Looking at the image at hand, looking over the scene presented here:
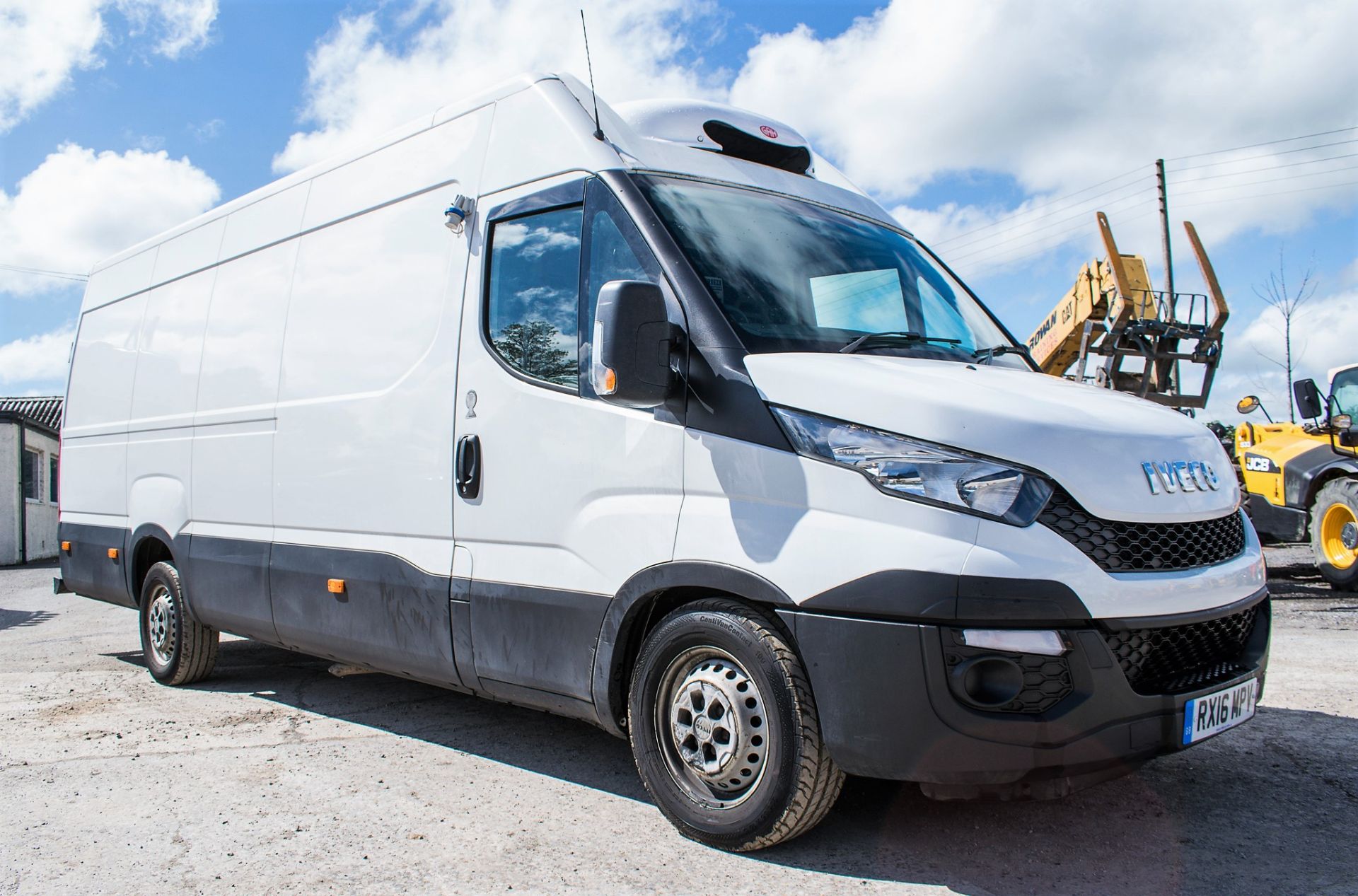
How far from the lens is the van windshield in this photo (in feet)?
11.7

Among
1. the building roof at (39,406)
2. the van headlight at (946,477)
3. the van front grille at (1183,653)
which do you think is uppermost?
the building roof at (39,406)

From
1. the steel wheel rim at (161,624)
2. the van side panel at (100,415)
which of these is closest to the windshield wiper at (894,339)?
the steel wheel rim at (161,624)

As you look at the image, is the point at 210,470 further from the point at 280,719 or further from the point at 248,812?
the point at 248,812

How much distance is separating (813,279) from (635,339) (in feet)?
3.05

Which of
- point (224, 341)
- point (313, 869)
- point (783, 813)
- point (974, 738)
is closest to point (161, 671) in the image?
point (224, 341)

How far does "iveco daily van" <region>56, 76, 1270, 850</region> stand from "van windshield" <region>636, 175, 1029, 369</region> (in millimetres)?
19

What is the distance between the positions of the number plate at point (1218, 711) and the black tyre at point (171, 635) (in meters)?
5.49

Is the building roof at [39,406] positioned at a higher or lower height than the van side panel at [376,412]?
higher

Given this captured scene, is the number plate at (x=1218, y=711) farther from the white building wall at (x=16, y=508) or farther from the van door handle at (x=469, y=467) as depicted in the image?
the white building wall at (x=16, y=508)

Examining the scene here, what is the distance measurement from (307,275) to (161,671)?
9.92ft

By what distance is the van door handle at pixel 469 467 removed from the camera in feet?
13.7

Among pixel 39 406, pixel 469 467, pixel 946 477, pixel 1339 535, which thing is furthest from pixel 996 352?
pixel 39 406

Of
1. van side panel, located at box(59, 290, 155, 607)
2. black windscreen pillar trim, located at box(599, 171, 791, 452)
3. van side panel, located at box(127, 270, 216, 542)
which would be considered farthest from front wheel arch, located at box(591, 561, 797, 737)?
van side panel, located at box(59, 290, 155, 607)

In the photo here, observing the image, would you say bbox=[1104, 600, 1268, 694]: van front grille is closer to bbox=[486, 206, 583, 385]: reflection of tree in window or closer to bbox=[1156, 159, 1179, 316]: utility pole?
bbox=[486, 206, 583, 385]: reflection of tree in window
